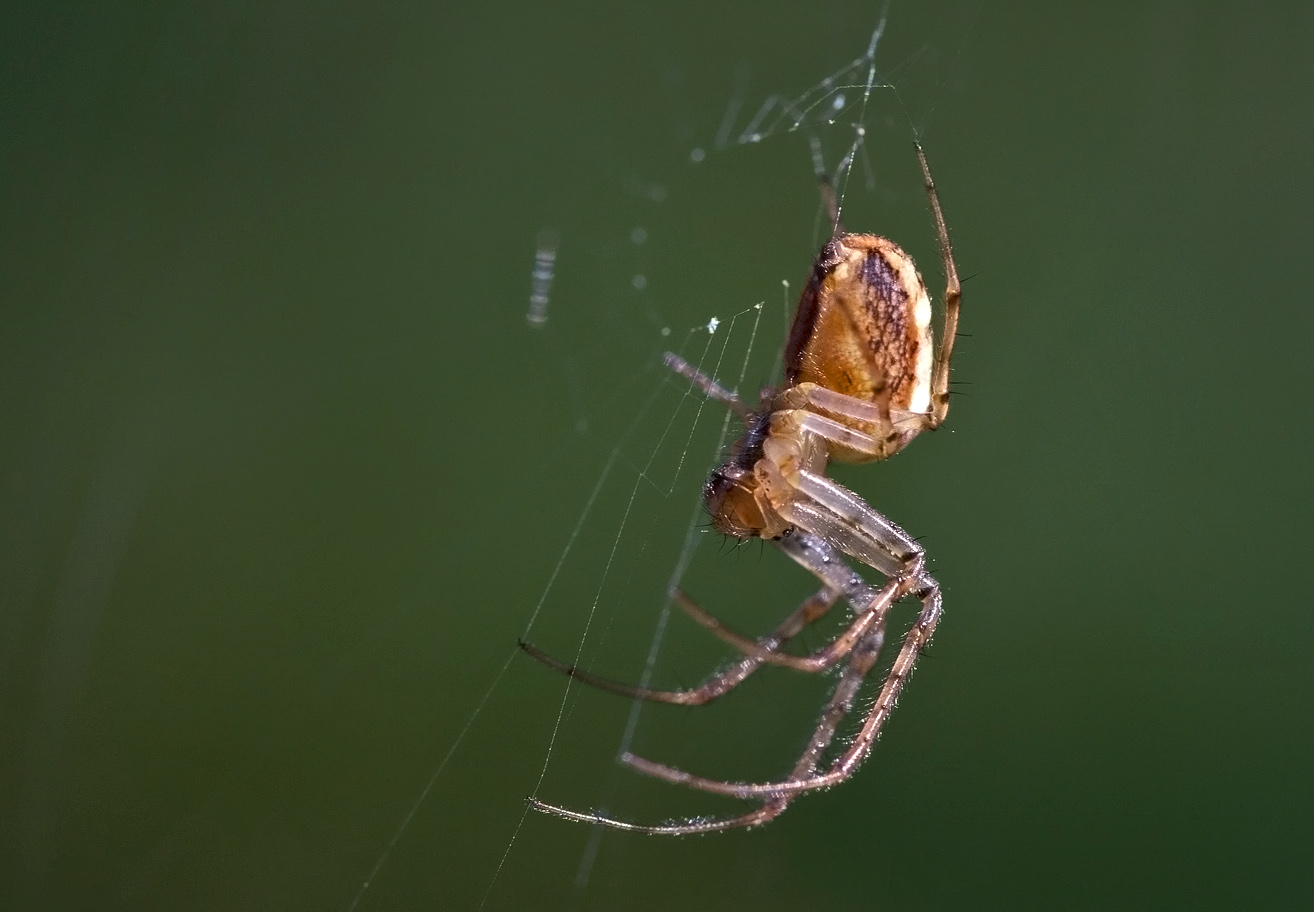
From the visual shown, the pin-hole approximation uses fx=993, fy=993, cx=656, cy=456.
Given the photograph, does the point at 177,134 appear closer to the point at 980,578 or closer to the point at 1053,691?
the point at 980,578

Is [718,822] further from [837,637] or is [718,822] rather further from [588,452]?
[588,452]

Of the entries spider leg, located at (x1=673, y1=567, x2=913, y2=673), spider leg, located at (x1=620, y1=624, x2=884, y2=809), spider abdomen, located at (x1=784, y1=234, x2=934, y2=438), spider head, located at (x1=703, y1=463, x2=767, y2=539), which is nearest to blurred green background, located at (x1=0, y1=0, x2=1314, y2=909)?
spider leg, located at (x1=620, y1=624, x2=884, y2=809)

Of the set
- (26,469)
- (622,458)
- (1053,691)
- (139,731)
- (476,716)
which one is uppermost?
(622,458)

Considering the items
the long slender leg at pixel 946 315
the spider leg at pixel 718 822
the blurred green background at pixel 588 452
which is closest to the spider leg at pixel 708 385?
the long slender leg at pixel 946 315

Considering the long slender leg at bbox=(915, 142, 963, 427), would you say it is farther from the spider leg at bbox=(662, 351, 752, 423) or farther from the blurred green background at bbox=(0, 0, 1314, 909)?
the blurred green background at bbox=(0, 0, 1314, 909)

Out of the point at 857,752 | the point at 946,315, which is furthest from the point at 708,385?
the point at 857,752

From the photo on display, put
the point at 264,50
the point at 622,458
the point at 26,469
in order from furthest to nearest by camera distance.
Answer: the point at 264,50 < the point at 622,458 < the point at 26,469

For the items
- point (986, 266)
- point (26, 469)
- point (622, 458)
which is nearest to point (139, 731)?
point (26, 469)
